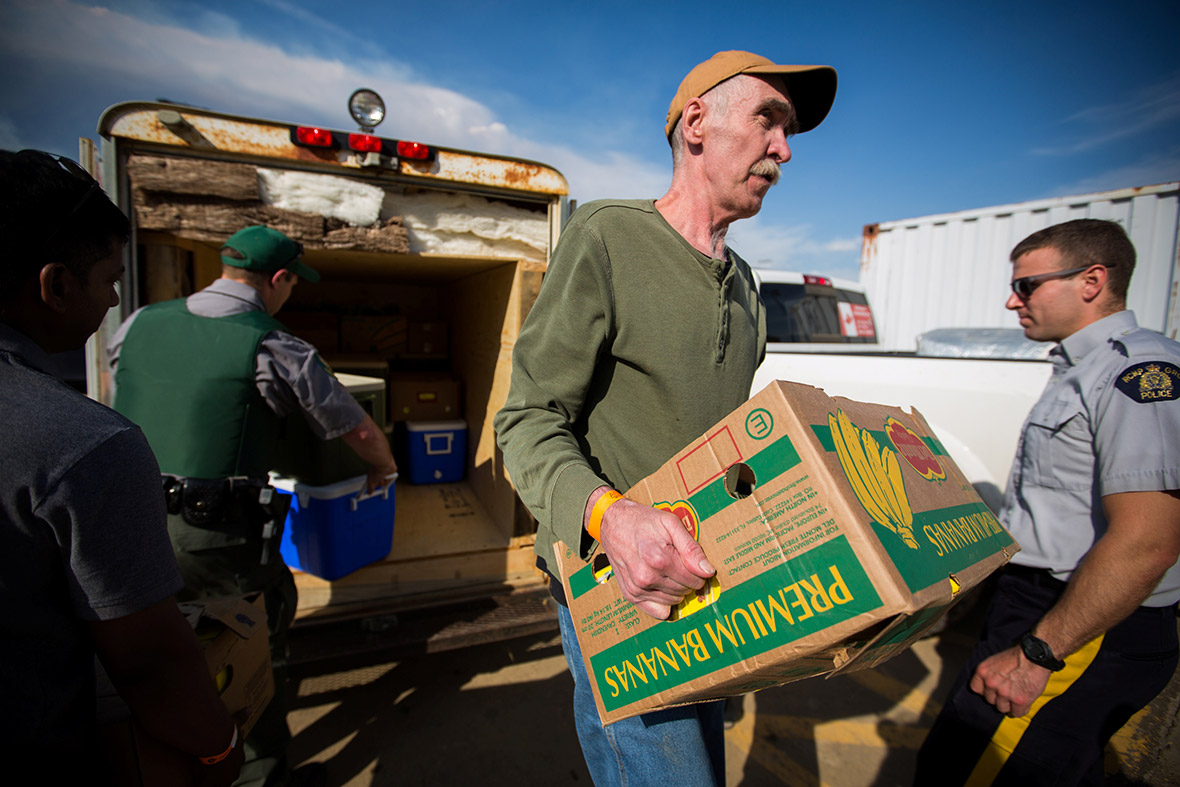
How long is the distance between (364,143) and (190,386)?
1.37 m

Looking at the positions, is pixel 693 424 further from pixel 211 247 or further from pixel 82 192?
pixel 211 247

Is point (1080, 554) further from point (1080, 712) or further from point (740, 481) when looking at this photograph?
point (740, 481)

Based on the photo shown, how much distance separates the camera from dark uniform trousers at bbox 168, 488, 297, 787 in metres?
2.08

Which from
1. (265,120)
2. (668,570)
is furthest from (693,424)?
(265,120)

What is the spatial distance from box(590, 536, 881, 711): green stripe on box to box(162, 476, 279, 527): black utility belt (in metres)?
1.67

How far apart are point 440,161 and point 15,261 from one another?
2.04 metres

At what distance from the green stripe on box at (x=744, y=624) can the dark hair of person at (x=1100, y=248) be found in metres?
1.67

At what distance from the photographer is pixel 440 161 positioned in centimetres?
275

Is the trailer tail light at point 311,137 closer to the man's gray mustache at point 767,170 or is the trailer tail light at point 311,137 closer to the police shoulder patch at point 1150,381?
the man's gray mustache at point 767,170

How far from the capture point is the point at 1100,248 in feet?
5.93

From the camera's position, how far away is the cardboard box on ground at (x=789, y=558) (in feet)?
2.67

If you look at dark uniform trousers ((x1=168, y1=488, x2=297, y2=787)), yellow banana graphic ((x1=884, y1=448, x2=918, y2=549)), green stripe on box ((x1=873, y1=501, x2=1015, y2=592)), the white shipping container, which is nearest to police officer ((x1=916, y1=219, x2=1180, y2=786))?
green stripe on box ((x1=873, y1=501, x2=1015, y2=592))

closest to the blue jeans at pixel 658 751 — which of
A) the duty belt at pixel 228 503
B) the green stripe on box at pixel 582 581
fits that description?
the green stripe on box at pixel 582 581

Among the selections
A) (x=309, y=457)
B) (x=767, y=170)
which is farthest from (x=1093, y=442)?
(x=309, y=457)
